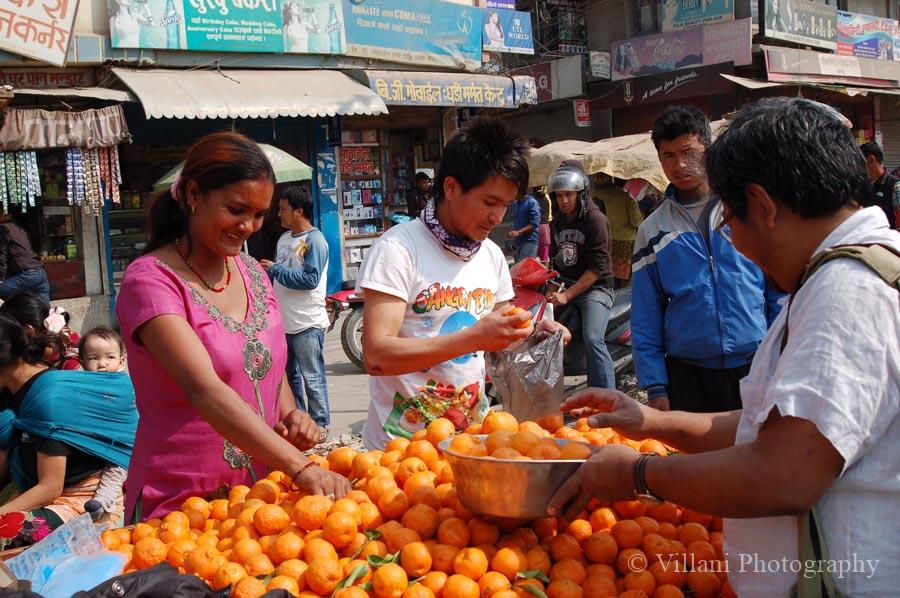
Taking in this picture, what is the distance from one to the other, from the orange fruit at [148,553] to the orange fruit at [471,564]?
793 millimetres

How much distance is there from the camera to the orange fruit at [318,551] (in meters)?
1.87

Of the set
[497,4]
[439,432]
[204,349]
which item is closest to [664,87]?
[497,4]

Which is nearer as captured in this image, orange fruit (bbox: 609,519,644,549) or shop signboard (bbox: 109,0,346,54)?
orange fruit (bbox: 609,519,644,549)

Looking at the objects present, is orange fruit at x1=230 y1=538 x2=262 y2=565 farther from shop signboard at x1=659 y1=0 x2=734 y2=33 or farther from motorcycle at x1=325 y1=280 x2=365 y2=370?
shop signboard at x1=659 y1=0 x2=734 y2=33

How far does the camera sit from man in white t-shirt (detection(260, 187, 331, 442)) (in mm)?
6273

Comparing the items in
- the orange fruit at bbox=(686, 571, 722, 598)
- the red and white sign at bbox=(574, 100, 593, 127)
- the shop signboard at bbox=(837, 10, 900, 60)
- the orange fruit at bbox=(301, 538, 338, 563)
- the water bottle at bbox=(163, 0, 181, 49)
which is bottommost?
the orange fruit at bbox=(686, 571, 722, 598)

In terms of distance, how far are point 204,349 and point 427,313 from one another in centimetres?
78

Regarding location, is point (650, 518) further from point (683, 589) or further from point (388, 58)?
point (388, 58)

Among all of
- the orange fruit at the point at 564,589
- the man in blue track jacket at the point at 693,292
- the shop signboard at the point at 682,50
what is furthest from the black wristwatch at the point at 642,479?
the shop signboard at the point at 682,50

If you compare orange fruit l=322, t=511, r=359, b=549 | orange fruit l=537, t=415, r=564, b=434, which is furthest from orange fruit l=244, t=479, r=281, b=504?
orange fruit l=537, t=415, r=564, b=434

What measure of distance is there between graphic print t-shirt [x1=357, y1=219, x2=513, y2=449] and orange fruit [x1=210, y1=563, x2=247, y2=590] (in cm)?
100

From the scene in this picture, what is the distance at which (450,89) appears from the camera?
13.2 metres

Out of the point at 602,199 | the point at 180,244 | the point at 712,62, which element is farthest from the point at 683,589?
the point at 712,62

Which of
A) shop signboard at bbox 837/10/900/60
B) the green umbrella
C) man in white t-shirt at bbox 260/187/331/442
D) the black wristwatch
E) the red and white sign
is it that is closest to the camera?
the black wristwatch
